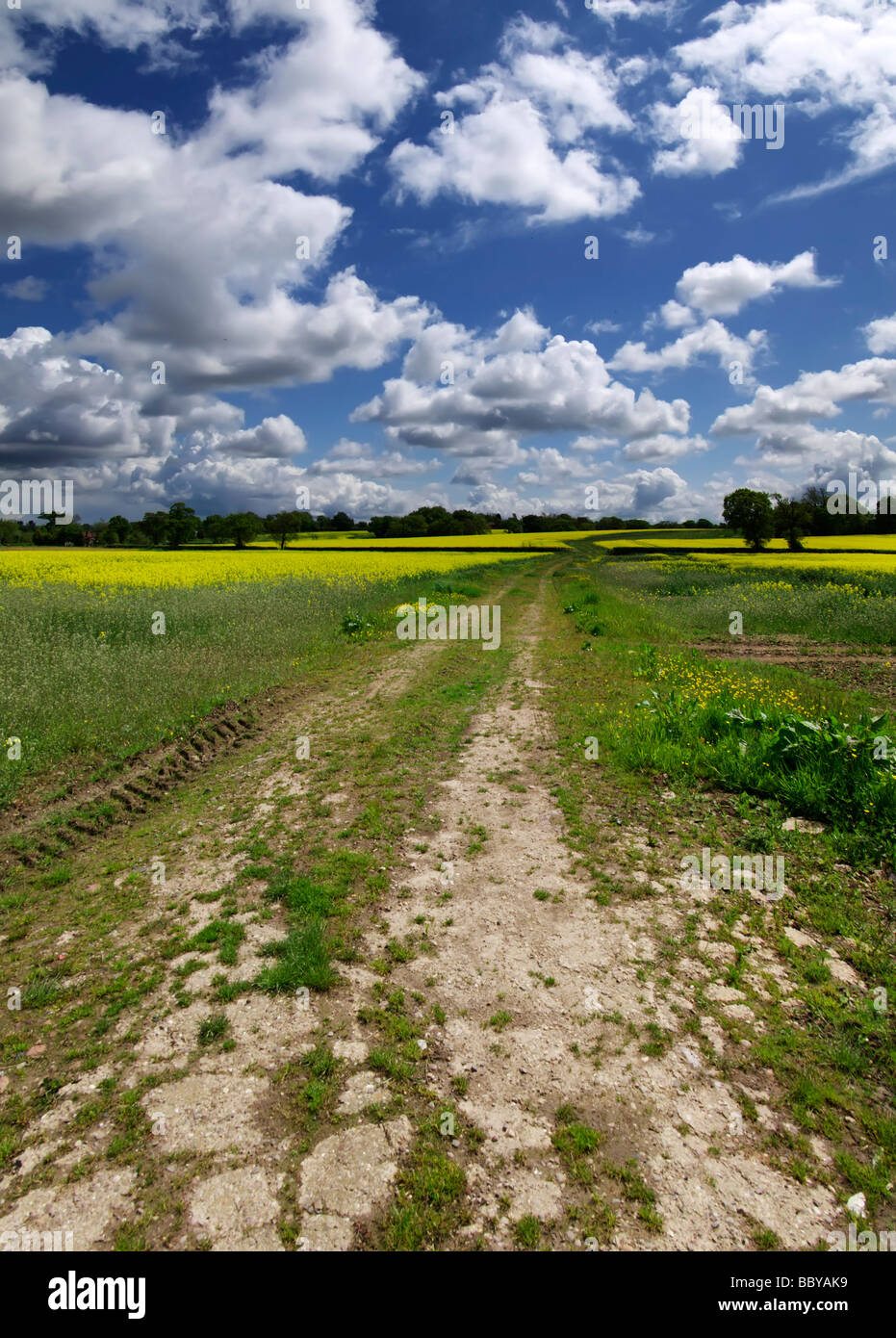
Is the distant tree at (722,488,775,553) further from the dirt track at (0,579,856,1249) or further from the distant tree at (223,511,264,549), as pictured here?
the dirt track at (0,579,856,1249)

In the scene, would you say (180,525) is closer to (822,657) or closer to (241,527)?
(241,527)

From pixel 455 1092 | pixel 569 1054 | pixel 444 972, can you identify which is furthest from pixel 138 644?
pixel 569 1054

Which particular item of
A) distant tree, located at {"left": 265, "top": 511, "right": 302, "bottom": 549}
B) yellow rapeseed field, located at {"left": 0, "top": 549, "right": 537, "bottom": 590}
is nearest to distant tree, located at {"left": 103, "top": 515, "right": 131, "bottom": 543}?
distant tree, located at {"left": 265, "top": 511, "right": 302, "bottom": 549}

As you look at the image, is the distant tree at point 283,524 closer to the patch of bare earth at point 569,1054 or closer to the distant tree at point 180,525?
the distant tree at point 180,525

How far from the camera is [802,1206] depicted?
2.76 metres

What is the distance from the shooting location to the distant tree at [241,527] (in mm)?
72125

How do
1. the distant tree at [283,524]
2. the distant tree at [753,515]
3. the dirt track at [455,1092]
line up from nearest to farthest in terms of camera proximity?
the dirt track at [455,1092]
the distant tree at [753,515]
the distant tree at [283,524]

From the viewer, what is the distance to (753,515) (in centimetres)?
6419

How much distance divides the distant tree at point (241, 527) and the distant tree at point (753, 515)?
184ft

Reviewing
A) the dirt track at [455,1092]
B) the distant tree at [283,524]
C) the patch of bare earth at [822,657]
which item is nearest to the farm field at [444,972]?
the dirt track at [455,1092]

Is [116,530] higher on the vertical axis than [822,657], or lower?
higher

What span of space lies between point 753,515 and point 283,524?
5464 centimetres

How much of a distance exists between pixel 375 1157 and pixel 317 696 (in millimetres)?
9097
